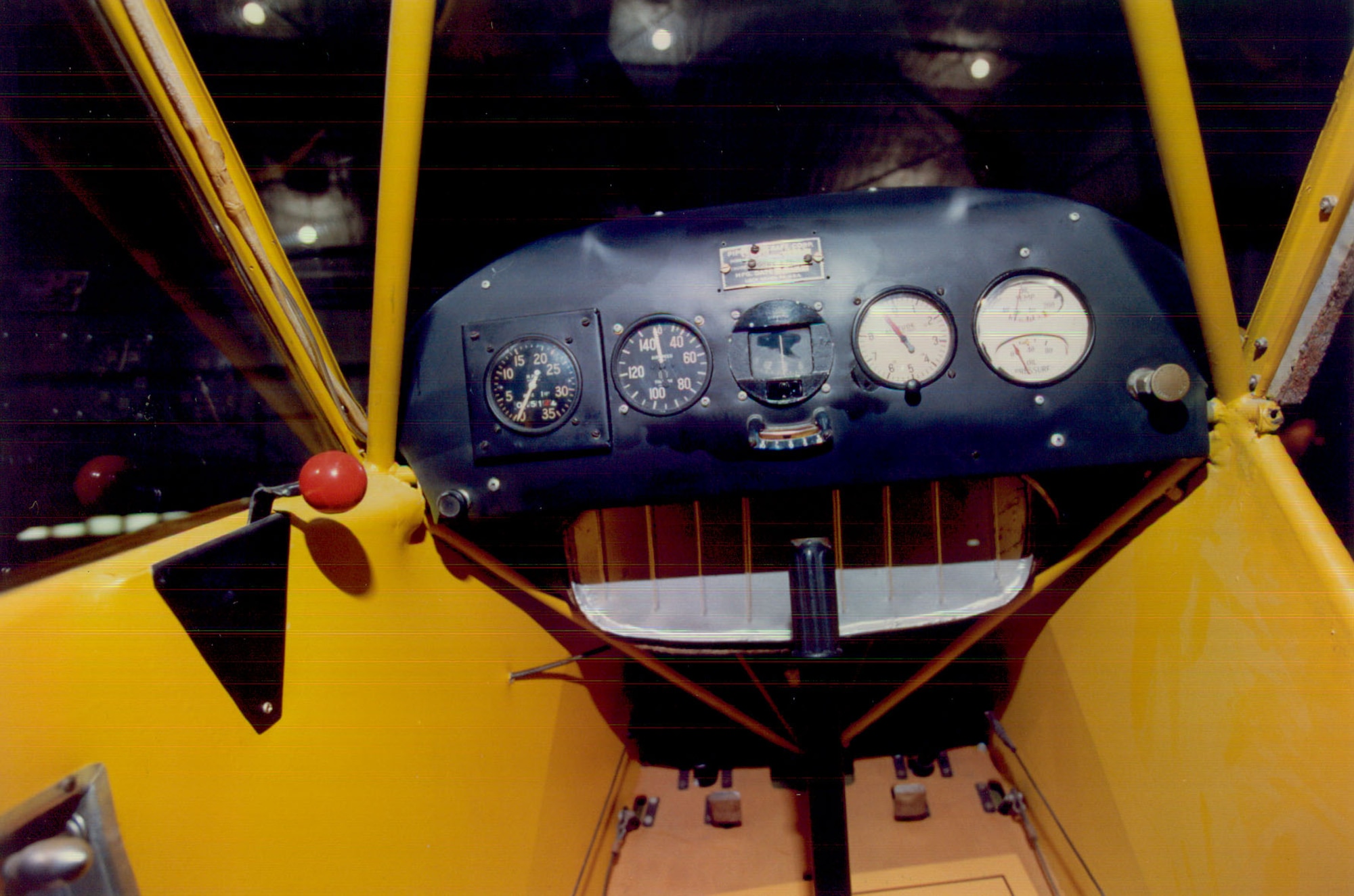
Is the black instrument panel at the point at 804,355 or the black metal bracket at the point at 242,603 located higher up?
the black instrument panel at the point at 804,355

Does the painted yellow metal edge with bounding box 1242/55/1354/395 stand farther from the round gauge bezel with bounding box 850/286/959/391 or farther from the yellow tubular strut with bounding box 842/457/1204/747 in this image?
the round gauge bezel with bounding box 850/286/959/391

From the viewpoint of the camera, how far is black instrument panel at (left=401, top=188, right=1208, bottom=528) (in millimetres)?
1230

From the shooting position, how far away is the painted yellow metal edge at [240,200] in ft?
3.07

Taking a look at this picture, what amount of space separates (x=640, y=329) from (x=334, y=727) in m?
0.90

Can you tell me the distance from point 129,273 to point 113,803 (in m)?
1.13

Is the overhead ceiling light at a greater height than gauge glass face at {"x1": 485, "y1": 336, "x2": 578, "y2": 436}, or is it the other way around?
the overhead ceiling light

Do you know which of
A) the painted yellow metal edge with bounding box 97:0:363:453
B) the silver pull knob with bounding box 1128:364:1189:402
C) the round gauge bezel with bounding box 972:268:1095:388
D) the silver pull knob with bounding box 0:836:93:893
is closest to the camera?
the silver pull knob with bounding box 0:836:93:893

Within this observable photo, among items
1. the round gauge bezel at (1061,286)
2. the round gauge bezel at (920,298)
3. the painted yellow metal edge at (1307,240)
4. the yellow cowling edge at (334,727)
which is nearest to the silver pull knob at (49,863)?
the yellow cowling edge at (334,727)

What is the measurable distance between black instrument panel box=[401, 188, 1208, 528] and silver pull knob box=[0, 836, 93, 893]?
79 centimetres

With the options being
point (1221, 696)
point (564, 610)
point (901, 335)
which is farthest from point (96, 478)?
point (1221, 696)

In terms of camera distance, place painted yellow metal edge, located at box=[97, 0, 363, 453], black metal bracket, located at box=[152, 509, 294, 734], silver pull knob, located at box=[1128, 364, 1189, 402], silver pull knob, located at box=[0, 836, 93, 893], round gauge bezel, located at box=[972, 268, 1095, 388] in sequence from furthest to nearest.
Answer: round gauge bezel, located at box=[972, 268, 1095, 388], silver pull knob, located at box=[1128, 364, 1189, 402], painted yellow metal edge, located at box=[97, 0, 363, 453], black metal bracket, located at box=[152, 509, 294, 734], silver pull knob, located at box=[0, 836, 93, 893]

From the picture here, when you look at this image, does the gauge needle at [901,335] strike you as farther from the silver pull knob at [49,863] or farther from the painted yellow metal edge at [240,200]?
the silver pull knob at [49,863]

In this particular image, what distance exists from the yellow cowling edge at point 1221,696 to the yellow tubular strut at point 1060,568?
0.05 metres

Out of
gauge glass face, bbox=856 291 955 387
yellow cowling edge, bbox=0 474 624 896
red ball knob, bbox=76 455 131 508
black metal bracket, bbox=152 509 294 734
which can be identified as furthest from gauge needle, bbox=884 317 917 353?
red ball knob, bbox=76 455 131 508
